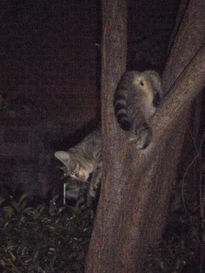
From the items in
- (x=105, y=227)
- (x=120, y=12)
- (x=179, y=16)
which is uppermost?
(x=179, y=16)

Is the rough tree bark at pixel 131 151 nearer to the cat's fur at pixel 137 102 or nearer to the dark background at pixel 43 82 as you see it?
the cat's fur at pixel 137 102

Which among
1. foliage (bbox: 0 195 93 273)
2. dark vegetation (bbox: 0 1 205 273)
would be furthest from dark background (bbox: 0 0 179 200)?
foliage (bbox: 0 195 93 273)

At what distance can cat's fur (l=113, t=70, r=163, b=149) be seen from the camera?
287cm

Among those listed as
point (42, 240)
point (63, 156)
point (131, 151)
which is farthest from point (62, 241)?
point (131, 151)

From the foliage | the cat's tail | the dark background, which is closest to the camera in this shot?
the cat's tail

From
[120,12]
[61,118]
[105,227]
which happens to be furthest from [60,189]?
[120,12]

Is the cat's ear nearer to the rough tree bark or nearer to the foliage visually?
the foliage

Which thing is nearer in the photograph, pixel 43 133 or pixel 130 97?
pixel 130 97

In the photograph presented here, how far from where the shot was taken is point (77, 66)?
249 inches

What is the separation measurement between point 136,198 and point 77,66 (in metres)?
3.71

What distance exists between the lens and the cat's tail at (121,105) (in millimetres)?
2846

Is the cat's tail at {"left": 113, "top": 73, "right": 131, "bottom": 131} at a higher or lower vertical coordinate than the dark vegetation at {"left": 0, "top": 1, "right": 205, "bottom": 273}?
higher

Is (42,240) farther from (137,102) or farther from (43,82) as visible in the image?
(43,82)

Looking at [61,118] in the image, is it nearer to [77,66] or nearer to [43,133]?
[43,133]
